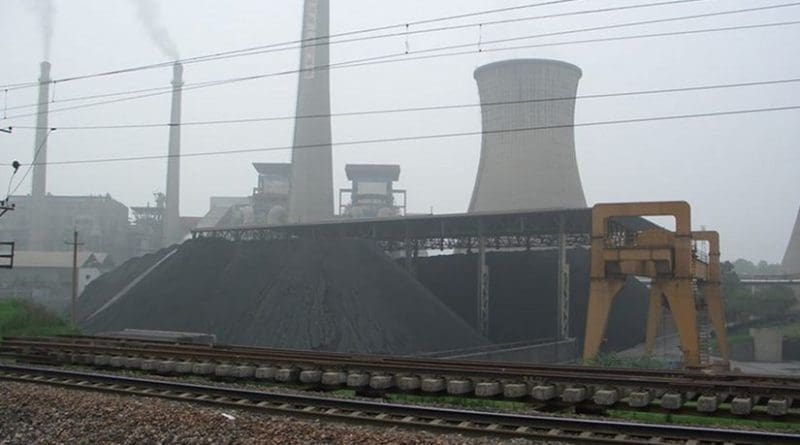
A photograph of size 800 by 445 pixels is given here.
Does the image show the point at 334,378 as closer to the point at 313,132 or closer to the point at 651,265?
the point at 651,265

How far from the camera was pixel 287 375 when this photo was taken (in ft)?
26.5

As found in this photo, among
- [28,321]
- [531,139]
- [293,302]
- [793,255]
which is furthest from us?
[793,255]

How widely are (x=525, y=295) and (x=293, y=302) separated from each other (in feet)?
44.3

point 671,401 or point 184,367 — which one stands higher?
point 671,401

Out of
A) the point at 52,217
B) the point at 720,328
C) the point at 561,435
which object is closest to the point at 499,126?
the point at 720,328

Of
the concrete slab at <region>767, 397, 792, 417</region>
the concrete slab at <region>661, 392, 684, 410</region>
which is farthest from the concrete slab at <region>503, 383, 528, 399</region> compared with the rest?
the concrete slab at <region>767, 397, 792, 417</region>

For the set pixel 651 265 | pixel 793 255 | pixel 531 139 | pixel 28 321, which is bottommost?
pixel 28 321

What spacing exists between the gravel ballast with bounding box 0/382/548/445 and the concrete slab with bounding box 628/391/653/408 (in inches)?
56.4

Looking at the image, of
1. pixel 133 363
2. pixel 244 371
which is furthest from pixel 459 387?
pixel 133 363

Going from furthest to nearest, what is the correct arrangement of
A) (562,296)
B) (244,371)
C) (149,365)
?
(562,296), (149,365), (244,371)

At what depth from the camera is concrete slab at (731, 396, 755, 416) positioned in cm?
582

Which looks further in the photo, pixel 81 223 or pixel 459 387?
pixel 81 223

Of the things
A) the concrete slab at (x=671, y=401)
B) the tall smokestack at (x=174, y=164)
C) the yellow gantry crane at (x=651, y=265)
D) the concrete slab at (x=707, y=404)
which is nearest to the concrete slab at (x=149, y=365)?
the concrete slab at (x=671, y=401)

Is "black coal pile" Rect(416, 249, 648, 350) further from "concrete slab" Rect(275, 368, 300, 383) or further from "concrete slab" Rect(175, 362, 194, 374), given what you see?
"concrete slab" Rect(275, 368, 300, 383)
